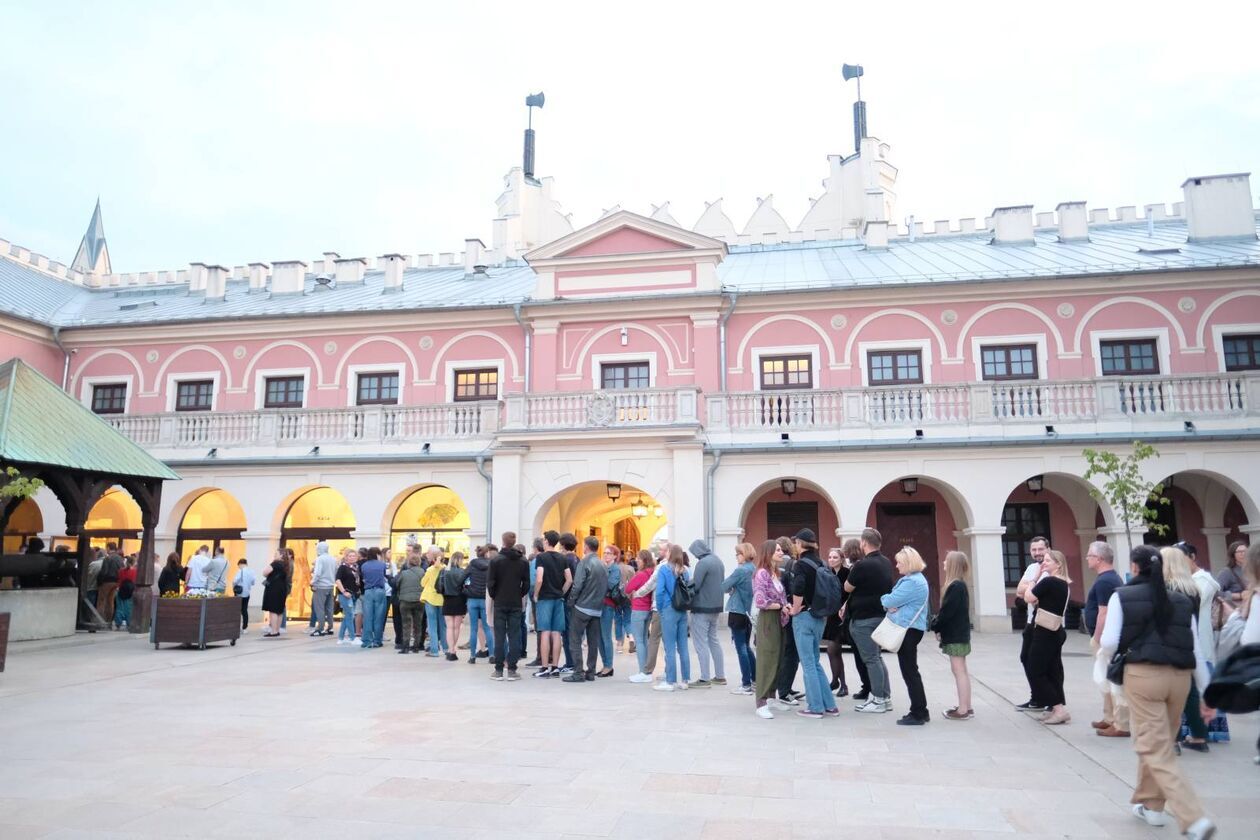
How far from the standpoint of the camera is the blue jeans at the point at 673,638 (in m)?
10.5

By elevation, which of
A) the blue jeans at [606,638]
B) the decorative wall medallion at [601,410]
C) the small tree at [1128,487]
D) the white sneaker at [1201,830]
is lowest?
the white sneaker at [1201,830]

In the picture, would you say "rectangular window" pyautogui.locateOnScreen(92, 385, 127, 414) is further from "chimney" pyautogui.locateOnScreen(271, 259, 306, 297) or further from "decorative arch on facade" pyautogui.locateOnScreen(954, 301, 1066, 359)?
"decorative arch on facade" pyautogui.locateOnScreen(954, 301, 1066, 359)

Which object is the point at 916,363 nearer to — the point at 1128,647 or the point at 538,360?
the point at 538,360

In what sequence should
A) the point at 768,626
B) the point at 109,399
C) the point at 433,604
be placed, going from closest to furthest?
1. the point at 768,626
2. the point at 433,604
3. the point at 109,399

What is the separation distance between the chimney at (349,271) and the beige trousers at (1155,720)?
25424mm

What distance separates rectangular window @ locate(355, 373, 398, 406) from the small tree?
1657 centimetres

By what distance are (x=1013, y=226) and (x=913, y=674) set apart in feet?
61.4

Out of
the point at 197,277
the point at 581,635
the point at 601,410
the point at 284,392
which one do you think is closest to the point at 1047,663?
the point at 581,635

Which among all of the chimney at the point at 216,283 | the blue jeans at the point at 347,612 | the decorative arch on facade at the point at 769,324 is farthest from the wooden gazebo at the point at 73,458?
the decorative arch on facade at the point at 769,324

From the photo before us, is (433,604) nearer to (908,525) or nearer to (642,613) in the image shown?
(642,613)

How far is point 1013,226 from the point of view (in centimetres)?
2364

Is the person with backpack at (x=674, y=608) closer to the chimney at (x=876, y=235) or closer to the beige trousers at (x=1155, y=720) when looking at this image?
the beige trousers at (x=1155, y=720)

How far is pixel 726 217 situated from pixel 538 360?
40.9 feet

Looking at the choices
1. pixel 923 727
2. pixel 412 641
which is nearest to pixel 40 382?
pixel 412 641
